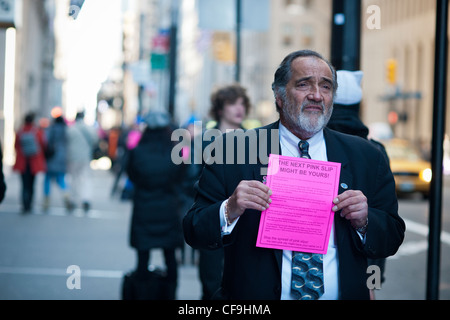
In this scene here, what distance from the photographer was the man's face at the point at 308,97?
3238 millimetres

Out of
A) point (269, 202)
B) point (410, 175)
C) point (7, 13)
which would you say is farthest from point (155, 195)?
point (410, 175)

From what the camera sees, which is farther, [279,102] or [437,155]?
[437,155]

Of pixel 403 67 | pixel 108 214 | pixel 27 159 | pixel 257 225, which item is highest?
pixel 403 67

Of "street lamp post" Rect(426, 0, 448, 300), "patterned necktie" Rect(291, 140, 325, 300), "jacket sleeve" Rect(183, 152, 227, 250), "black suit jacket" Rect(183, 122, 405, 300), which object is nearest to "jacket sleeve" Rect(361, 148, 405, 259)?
"black suit jacket" Rect(183, 122, 405, 300)

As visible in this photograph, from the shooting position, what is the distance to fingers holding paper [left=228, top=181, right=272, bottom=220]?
308 centimetres

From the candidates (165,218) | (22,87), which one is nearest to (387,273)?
(165,218)

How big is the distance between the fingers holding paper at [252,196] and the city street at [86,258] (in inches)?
97.8

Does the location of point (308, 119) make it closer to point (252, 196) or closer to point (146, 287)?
point (252, 196)

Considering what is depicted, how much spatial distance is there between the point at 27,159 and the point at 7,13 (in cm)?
883

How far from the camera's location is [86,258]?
10141 mm

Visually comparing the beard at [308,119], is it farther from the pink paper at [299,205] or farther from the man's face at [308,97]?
the pink paper at [299,205]

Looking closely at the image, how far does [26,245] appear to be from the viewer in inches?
434

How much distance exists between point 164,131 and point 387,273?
11.7ft
